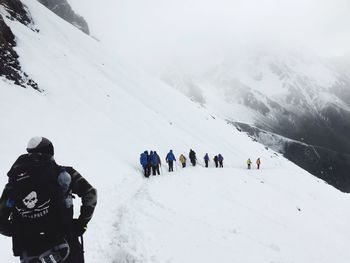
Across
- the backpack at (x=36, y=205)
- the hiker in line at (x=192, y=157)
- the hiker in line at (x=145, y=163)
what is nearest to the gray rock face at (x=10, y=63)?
the hiker in line at (x=145, y=163)

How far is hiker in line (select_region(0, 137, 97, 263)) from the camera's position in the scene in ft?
14.2

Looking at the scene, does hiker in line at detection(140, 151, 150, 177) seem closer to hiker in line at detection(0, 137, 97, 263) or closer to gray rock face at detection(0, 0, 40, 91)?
gray rock face at detection(0, 0, 40, 91)

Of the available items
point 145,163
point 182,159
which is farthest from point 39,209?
point 182,159

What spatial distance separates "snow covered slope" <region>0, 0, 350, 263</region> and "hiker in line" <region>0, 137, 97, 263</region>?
4.77 m

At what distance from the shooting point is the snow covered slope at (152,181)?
11547 mm

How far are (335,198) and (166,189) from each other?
20084 mm

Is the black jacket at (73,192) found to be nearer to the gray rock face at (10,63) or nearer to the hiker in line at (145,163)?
the hiker in line at (145,163)

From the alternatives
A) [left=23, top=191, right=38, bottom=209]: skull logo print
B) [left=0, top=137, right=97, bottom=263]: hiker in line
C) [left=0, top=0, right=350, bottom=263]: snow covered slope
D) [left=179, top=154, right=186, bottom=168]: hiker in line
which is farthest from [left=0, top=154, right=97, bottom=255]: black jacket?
[left=179, top=154, right=186, bottom=168]: hiker in line

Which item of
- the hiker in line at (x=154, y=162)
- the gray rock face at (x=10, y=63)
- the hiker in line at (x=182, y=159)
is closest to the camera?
the hiker in line at (x=154, y=162)

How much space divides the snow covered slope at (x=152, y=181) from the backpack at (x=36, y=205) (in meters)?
4.84

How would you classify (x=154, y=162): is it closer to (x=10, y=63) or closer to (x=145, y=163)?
(x=145, y=163)

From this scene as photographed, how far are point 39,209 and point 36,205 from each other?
0.06m

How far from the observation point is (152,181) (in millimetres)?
22672

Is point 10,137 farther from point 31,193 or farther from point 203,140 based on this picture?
point 203,140
